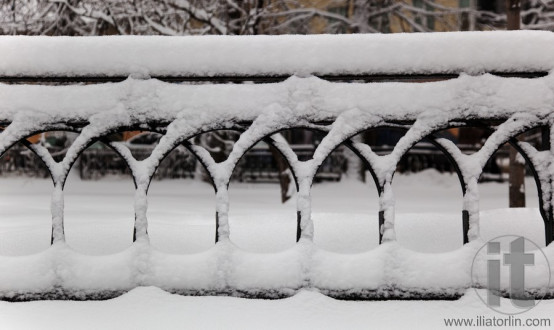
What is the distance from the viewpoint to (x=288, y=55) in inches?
134

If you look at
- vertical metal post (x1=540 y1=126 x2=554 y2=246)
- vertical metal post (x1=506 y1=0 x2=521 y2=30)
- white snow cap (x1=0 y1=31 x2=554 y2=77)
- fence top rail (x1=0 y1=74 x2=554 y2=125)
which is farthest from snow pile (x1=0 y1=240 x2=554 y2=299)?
vertical metal post (x1=506 y1=0 x2=521 y2=30)

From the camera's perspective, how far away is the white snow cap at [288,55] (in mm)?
3379

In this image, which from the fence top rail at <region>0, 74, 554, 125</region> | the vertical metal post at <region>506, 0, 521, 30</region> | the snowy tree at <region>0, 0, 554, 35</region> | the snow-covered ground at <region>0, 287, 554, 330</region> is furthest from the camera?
the snowy tree at <region>0, 0, 554, 35</region>

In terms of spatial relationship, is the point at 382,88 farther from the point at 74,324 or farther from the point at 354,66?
the point at 74,324

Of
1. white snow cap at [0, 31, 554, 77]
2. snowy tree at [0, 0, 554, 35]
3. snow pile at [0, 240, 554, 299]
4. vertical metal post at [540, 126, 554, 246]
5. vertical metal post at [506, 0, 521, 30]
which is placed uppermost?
snowy tree at [0, 0, 554, 35]

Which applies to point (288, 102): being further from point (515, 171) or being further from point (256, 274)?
point (515, 171)

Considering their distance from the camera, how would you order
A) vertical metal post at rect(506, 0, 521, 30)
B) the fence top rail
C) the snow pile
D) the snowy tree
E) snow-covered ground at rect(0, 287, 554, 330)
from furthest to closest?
the snowy tree
vertical metal post at rect(506, 0, 521, 30)
the fence top rail
the snow pile
snow-covered ground at rect(0, 287, 554, 330)

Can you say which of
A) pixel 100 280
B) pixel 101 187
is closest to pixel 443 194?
pixel 101 187

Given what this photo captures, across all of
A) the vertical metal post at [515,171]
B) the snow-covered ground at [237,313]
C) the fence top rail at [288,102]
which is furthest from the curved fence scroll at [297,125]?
the vertical metal post at [515,171]

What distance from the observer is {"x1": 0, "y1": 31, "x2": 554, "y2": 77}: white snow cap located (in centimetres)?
338

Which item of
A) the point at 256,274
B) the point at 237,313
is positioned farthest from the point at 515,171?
the point at 237,313

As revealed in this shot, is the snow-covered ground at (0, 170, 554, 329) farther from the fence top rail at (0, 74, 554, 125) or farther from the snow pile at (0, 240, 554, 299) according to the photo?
the fence top rail at (0, 74, 554, 125)

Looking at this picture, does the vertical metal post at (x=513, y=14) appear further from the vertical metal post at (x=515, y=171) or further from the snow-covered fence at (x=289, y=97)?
the snow-covered fence at (x=289, y=97)

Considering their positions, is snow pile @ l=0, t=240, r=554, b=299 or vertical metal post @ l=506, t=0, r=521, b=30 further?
vertical metal post @ l=506, t=0, r=521, b=30
